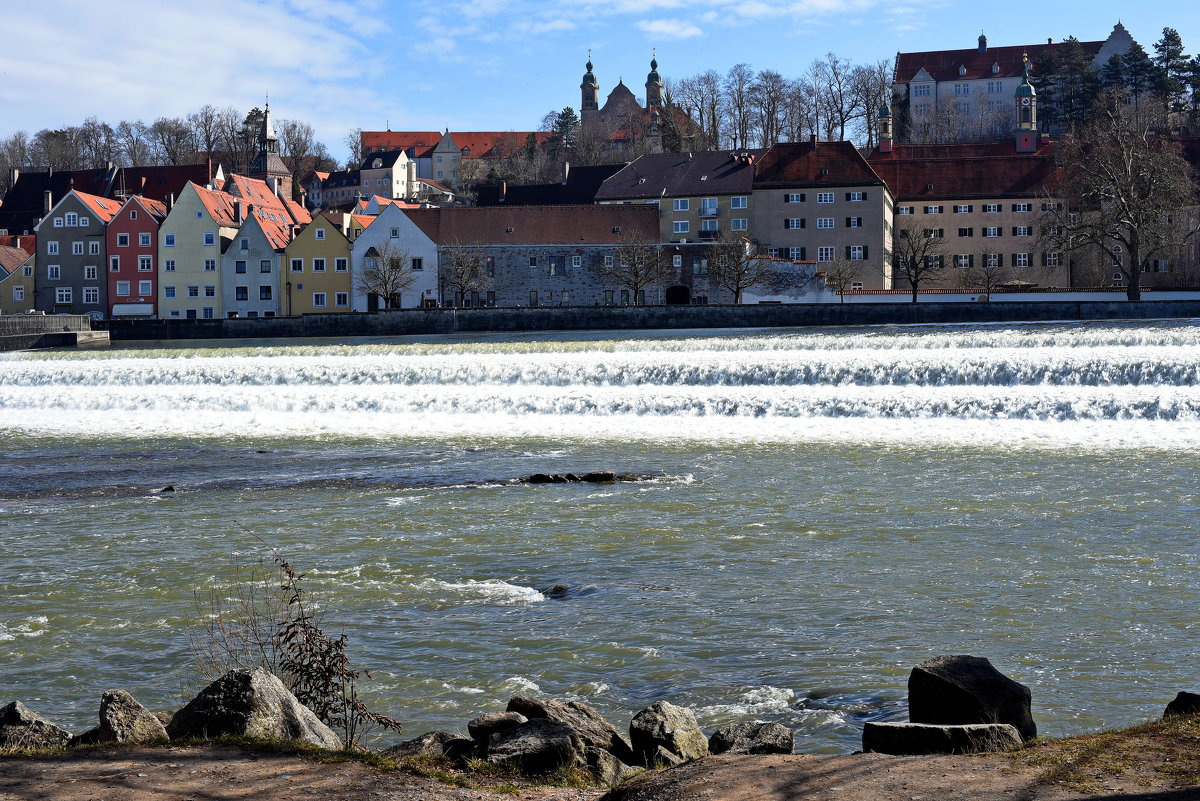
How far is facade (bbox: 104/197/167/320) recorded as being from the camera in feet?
242

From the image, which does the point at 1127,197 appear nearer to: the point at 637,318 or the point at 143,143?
the point at 637,318

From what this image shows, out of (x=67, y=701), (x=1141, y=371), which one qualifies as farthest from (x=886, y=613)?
(x=1141, y=371)

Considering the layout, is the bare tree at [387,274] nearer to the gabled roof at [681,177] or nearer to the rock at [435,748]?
the gabled roof at [681,177]

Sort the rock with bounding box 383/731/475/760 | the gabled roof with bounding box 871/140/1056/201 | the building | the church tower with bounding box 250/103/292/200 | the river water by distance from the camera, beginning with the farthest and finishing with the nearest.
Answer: the building < the church tower with bounding box 250/103/292/200 < the gabled roof with bounding box 871/140/1056/201 < the river water < the rock with bounding box 383/731/475/760

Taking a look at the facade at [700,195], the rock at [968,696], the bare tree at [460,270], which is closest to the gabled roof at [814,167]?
the facade at [700,195]

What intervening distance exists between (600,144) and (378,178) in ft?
95.1

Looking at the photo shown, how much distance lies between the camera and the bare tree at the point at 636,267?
66.6m

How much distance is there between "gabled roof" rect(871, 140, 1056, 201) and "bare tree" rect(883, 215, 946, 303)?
240 cm

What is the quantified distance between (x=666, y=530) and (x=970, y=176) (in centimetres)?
6995

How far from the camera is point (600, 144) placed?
128500 millimetres

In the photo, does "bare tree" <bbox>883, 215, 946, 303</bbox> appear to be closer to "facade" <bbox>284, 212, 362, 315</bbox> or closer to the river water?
"facade" <bbox>284, 212, 362, 315</bbox>

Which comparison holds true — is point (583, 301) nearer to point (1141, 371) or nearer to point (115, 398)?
point (115, 398)

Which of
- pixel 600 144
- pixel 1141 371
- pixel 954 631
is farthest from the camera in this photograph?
pixel 600 144

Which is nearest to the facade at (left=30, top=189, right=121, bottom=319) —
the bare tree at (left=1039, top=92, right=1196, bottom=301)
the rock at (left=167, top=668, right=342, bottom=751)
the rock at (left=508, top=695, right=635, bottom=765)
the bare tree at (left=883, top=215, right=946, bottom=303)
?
the bare tree at (left=883, top=215, right=946, bottom=303)
